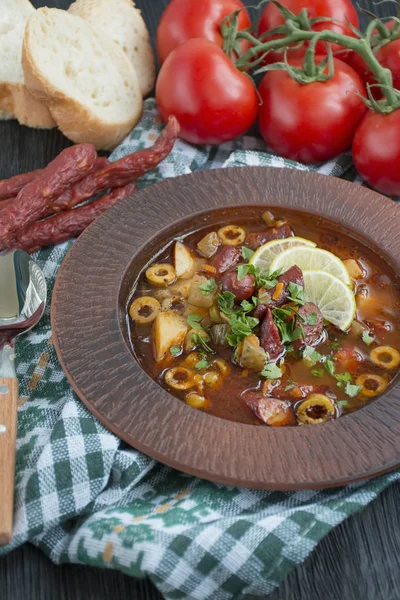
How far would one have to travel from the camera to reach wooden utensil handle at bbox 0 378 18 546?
2471 mm

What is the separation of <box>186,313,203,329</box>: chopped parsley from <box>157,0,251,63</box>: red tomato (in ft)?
6.60

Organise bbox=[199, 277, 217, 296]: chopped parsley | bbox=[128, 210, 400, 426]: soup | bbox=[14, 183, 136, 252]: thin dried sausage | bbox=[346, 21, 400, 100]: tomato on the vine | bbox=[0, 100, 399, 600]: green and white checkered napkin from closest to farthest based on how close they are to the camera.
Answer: bbox=[0, 100, 399, 600]: green and white checkered napkin < bbox=[128, 210, 400, 426]: soup < bbox=[199, 277, 217, 296]: chopped parsley < bbox=[14, 183, 136, 252]: thin dried sausage < bbox=[346, 21, 400, 100]: tomato on the vine

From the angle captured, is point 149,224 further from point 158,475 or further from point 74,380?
point 158,475

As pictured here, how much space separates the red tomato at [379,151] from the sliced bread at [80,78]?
134 cm

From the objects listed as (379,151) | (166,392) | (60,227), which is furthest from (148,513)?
(379,151)

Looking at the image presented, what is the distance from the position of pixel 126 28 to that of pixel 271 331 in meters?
2.57

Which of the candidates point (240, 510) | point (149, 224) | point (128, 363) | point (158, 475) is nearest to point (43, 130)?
point (149, 224)

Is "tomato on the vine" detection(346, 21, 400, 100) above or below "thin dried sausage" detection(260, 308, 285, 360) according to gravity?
above

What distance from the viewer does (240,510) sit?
268cm

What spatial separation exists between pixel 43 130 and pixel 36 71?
0.55m

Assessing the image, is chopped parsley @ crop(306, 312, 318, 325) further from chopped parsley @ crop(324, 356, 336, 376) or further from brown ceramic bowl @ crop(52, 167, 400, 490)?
brown ceramic bowl @ crop(52, 167, 400, 490)

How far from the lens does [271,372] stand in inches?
115

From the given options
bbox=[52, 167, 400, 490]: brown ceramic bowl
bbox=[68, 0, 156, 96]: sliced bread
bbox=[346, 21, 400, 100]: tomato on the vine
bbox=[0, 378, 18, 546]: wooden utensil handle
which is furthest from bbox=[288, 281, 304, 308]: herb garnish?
bbox=[68, 0, 156, 96]: sliced bread

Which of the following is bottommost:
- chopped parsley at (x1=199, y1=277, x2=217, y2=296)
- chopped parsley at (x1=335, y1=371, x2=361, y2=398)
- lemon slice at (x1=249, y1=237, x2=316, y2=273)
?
chopped parsley at (x1=335, y1=371, x2=361, y2=398)
